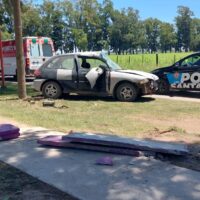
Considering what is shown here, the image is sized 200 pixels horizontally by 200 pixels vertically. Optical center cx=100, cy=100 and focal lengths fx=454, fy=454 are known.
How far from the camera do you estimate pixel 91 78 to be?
13.5m

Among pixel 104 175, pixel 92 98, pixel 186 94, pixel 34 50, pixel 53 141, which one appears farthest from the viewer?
pixel 34 50

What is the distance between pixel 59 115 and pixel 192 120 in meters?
2.97

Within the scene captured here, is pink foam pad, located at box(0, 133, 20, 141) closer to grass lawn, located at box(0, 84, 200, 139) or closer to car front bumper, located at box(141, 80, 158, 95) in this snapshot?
grass lawn, located at box(0, 84, 200, 139)

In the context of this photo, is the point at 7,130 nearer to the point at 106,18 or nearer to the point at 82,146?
the point at 82,146

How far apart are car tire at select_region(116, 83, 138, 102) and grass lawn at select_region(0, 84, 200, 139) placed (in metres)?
0.24

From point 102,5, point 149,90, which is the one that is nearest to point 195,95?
point 149,90

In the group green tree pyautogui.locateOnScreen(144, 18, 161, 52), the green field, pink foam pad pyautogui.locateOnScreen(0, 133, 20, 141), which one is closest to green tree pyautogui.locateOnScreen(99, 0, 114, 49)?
green tree pyautogui.locateOnScreen(144, 18, 161, 52)

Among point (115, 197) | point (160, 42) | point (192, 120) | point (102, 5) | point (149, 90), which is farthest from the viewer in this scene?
point (160, 42)

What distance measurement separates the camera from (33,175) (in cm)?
549

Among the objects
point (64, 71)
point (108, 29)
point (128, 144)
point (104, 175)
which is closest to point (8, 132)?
point (128, 144)

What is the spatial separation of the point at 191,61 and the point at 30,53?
1037cm

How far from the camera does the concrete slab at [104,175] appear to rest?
15.7 feet

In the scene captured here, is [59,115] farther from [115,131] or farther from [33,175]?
[33,175]

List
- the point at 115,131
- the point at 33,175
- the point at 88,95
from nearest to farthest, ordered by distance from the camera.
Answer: the point at 33,175, the point at 115,131, the point at 88,95
